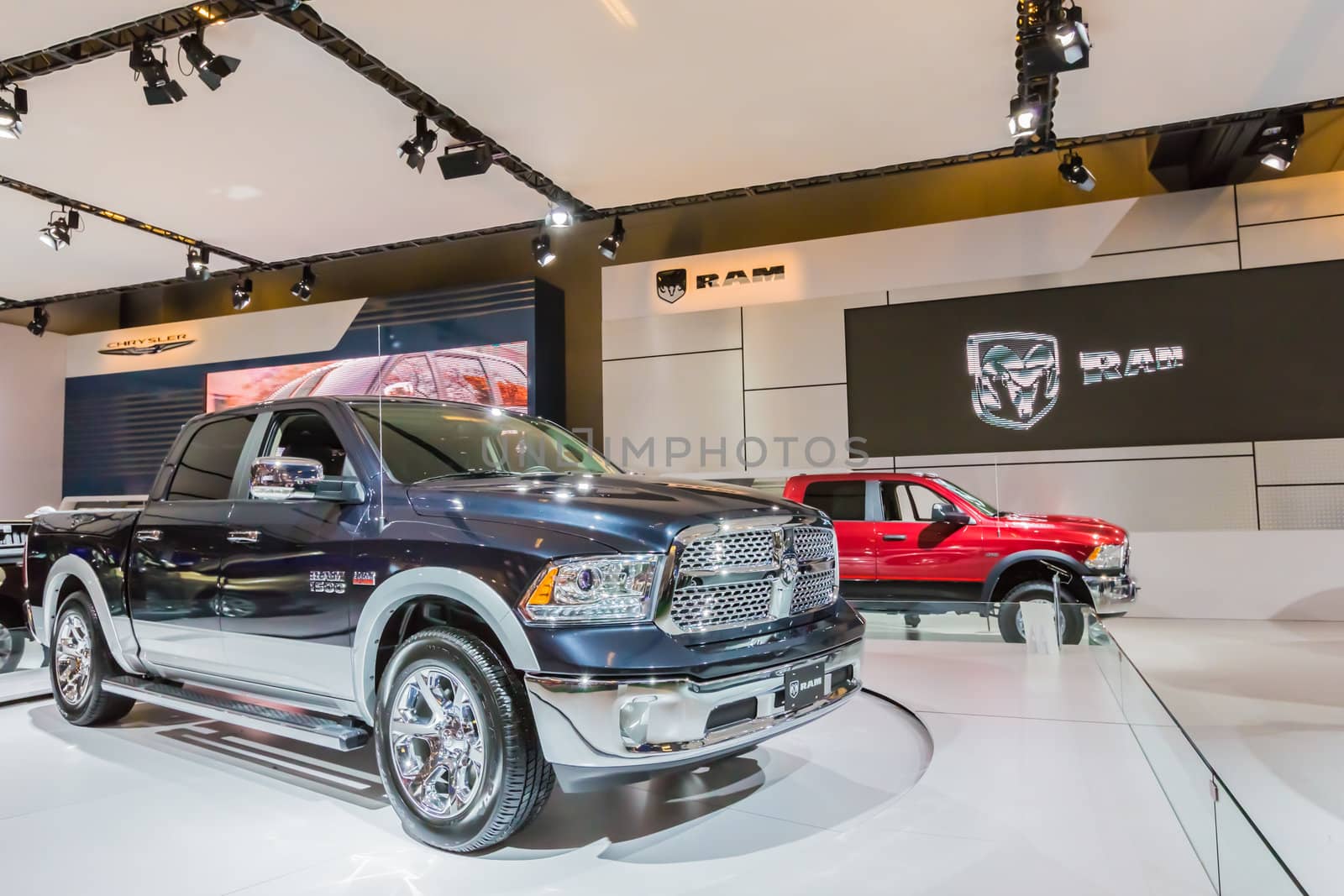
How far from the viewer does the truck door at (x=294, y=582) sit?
2.57 metres

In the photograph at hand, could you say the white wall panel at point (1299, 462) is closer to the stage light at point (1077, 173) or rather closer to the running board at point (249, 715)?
the stage light at point (1077, 173)

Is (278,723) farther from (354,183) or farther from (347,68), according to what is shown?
(354,183)

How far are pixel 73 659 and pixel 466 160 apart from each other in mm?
4495

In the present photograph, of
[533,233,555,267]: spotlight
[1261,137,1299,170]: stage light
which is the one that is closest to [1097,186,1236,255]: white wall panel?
[1261,137,1299,170]: stage light

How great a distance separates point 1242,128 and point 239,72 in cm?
759

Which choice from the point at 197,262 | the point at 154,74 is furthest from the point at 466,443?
the point at 197,262

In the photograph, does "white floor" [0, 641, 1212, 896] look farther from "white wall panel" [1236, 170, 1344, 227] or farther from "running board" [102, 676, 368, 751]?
"white wall panel" [1236, 170, 1344, 227]

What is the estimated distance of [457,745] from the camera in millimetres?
2248

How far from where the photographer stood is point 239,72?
5.52m

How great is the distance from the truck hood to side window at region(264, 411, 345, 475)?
0.50 meters

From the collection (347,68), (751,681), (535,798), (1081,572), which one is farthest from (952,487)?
(347,68)

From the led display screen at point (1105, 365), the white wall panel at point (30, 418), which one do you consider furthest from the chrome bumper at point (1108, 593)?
the white wall panel at point (30, 418)

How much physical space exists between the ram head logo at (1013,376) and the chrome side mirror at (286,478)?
650cm

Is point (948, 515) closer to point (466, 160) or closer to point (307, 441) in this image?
point (307, 441)
